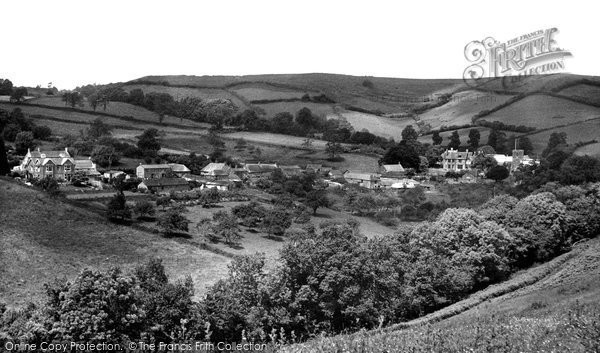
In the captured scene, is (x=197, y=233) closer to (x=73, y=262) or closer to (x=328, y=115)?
(x=73, y=262)

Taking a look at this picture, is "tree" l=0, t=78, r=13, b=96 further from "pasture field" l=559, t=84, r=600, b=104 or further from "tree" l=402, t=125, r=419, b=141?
"pasture field" l=559, t=84, r=600, b=104

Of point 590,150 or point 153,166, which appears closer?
point 153,166

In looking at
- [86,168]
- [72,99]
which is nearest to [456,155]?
[86,168]

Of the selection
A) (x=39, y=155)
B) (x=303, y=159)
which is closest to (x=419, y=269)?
(x=39, y=155)

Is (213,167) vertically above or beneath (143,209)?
above

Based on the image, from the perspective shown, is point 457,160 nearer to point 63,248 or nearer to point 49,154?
point 49,154

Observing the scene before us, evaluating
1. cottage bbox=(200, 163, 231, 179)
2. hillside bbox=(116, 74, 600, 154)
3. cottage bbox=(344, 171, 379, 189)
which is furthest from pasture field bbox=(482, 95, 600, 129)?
cottage bbox=(200, 163, 231, 179)
